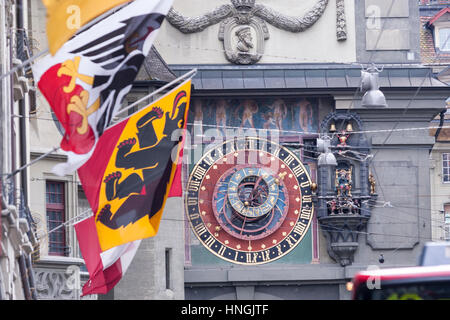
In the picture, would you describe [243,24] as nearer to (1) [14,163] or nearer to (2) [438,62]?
(2) [438,62]

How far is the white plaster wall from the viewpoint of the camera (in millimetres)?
49000

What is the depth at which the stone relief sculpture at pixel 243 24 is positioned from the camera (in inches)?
1928

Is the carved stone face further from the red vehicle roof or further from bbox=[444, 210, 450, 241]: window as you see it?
the red vehicle roof

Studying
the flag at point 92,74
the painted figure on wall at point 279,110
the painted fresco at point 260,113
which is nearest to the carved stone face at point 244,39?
the painted fresco at point 260,113

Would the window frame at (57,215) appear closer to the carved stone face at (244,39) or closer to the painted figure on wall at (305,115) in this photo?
the carved stone face at (244,39)

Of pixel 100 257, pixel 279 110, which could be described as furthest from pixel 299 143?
pixel 100 257

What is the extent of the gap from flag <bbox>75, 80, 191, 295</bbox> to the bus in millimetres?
6164

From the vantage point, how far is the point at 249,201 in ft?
159

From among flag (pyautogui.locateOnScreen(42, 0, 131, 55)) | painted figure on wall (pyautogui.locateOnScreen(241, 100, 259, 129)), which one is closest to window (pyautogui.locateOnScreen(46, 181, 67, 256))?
painted figure on wall (pyautogui.locateOnScreen(241, 100, 259, 129))

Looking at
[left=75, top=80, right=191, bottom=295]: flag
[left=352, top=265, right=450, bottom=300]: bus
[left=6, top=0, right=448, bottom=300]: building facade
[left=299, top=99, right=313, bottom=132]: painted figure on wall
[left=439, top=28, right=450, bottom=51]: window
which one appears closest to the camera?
[left=352, top=265, right=450, bottom=300]: bus

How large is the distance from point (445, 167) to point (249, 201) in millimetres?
16824

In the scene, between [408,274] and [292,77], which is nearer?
[408,274]
